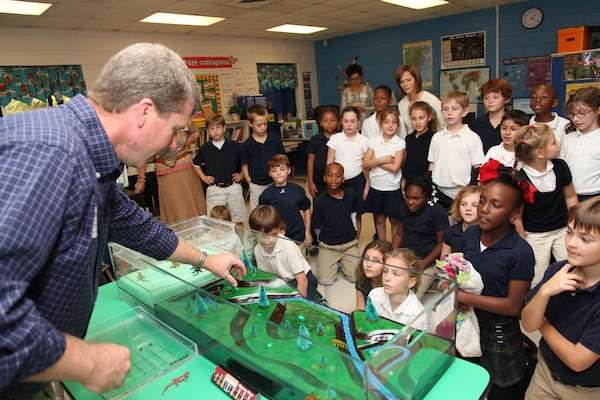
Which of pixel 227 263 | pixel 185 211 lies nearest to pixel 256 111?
pixel 185 211

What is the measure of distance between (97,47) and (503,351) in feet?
Answer: 21.2

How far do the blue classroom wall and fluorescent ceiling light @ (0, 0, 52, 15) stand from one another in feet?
19.2

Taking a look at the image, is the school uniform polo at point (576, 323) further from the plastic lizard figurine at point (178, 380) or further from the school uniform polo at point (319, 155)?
the school uniform polo at point (319, 155)

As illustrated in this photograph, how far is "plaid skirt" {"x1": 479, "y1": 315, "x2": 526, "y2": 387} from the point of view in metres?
1.85

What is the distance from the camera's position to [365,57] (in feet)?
28.4

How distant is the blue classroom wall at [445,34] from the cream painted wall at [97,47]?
1.24 m

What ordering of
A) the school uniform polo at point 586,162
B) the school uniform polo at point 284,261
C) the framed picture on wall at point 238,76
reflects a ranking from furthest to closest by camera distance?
the framed picture on wall at point 238,76, the school uniform polo at point 586,162, the school uniform polo at point 284,261

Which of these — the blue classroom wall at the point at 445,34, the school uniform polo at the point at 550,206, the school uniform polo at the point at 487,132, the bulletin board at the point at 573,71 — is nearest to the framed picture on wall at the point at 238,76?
the blue classroom wall at the point at 445,34

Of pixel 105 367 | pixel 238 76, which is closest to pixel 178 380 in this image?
pixel 105 367

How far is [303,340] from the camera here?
1.16 m

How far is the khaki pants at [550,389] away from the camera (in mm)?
1422

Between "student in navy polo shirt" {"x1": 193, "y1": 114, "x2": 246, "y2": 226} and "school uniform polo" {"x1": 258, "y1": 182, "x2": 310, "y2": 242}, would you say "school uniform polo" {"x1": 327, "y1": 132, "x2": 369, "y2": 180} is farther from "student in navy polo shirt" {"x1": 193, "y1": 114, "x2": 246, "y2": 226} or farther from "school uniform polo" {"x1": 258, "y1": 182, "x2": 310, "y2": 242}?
"student in navy polo shirt" {"x1": 193, "y1": 114, "x2": 246, "y2": 226}

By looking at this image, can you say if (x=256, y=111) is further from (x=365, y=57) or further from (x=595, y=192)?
(x=365, y=57)

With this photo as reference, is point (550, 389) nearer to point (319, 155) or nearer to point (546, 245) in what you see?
point (546, 245)
